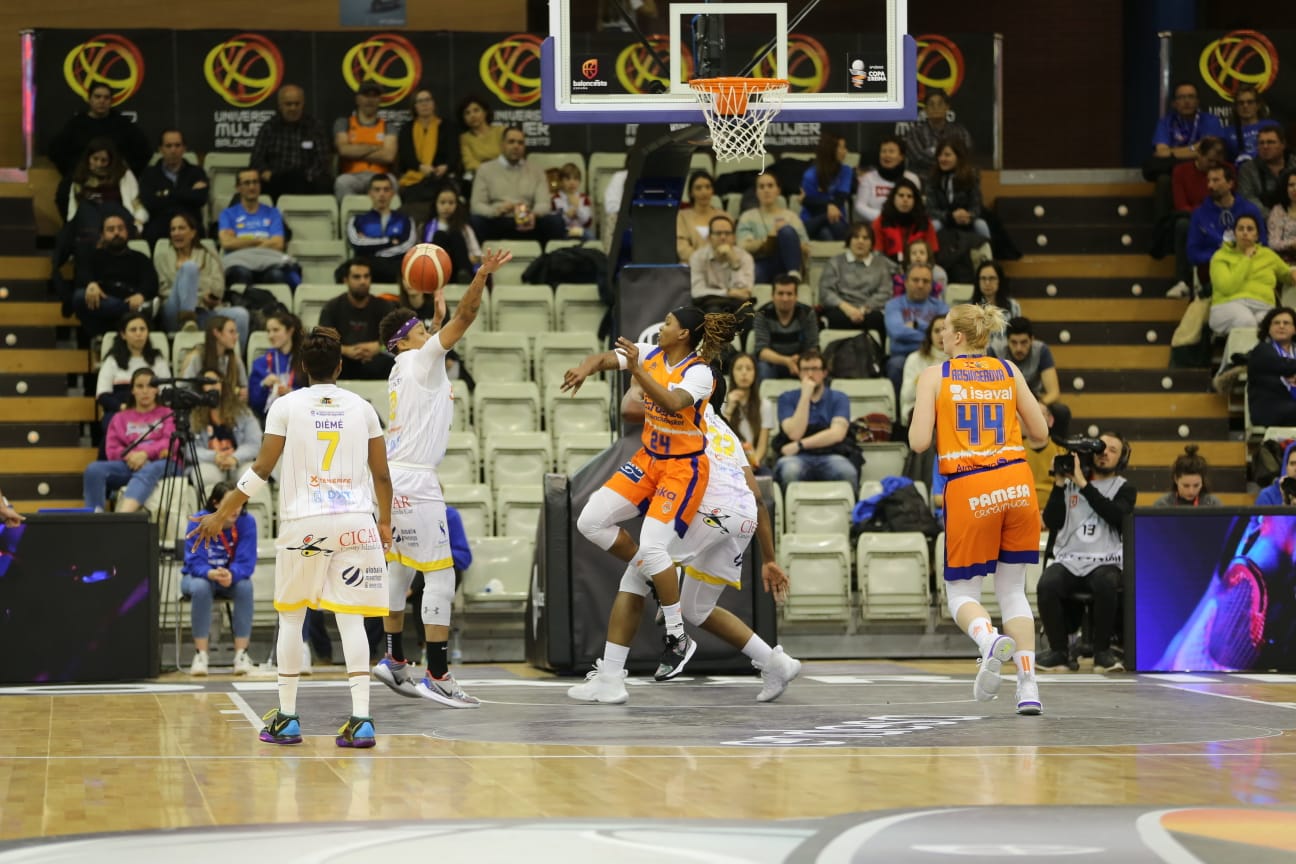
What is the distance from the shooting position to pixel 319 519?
27.9ft

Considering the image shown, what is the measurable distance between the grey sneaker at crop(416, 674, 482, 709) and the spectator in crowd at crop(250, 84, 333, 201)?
982 cm

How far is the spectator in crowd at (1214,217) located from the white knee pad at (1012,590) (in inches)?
381

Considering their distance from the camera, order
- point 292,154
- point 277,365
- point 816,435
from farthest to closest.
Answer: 1. point 292,154
2. point 277,365
3. point 816,435

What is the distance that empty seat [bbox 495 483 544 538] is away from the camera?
14.8 metres

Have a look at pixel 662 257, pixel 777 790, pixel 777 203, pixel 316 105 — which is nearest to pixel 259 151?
pixel 316 105

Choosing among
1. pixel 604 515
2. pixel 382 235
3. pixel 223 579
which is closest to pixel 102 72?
pixel 382 235

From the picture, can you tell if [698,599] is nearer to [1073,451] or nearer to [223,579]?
[1073,451]

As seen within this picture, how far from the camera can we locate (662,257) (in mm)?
13703

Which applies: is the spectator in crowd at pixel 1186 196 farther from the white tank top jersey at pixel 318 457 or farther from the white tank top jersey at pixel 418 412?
the white tank top jersey at pixel 318 457

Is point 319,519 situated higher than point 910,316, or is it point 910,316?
point 910,316

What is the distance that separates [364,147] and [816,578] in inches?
299

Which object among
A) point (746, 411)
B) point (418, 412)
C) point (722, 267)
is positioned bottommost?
point (746, 411)

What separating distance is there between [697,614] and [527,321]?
24.0ft

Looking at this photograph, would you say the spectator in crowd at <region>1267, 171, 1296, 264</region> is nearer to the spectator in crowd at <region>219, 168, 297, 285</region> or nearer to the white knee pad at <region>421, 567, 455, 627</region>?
the spectator in crowd at <region>219, 168, 297, 285</region>
